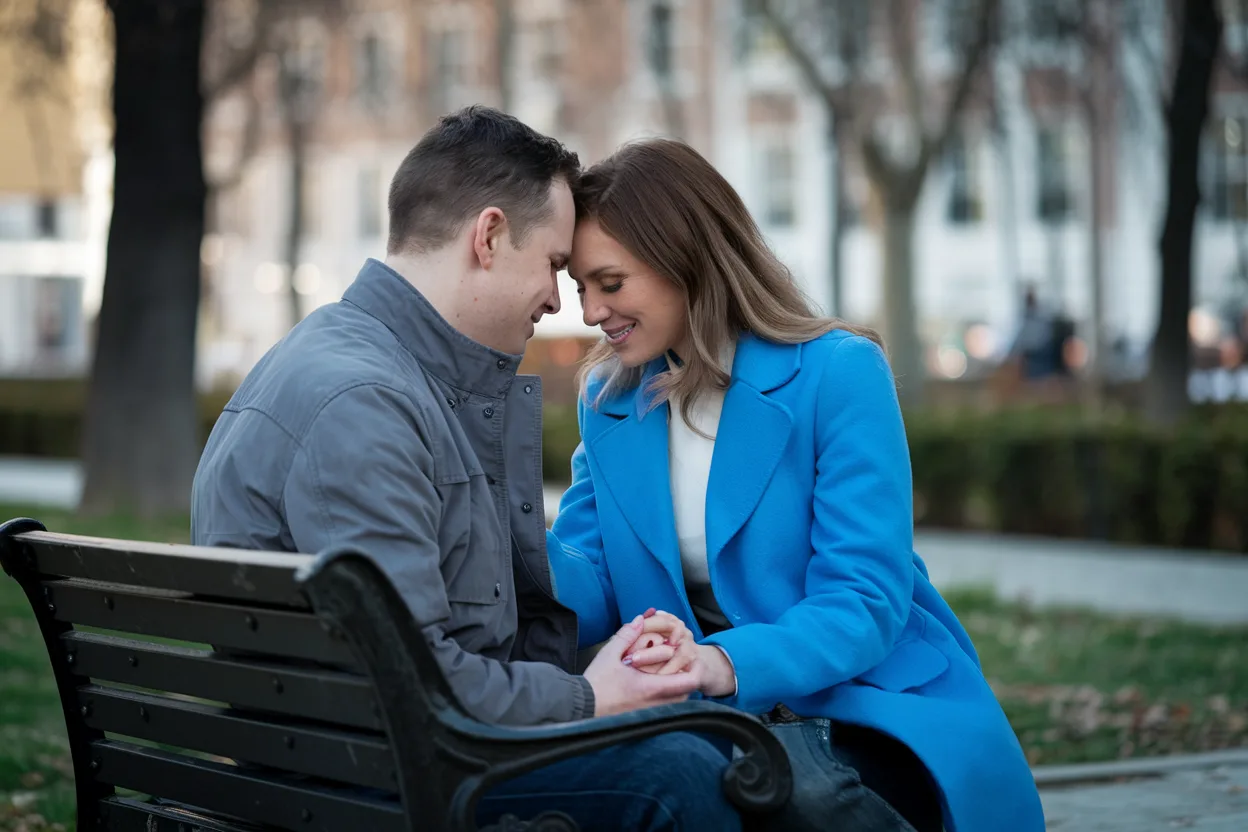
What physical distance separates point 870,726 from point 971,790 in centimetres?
21

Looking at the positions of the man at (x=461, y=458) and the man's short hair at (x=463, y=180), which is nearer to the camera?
the man at (x=461, y=458)

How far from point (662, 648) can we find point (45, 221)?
46.2m

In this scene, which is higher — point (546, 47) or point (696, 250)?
point (546, 47)

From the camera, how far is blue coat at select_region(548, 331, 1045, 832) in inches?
117

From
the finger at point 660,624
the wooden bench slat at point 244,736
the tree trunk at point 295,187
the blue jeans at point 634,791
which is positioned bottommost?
the blue jeans at point 634,791

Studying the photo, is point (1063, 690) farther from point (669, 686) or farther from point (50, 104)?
point (50, 104)

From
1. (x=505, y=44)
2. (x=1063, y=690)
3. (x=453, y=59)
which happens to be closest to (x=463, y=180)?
(x=1063, y=690)

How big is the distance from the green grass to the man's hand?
2345 mm

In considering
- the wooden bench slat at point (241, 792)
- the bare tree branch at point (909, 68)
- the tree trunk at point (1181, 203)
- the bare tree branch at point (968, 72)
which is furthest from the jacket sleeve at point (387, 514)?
the bare tree branch at point (909, 68)

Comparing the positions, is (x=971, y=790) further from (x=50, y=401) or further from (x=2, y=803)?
(x=50, y=401)

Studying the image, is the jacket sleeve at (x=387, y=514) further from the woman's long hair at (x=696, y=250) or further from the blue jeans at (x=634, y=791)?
the woman's long hair at (x=696, y=250)

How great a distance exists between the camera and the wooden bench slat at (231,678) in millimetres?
2357

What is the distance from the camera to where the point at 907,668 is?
312 cm

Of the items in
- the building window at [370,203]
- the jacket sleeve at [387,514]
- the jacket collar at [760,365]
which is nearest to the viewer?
the jacket sleeve at [387,514]
